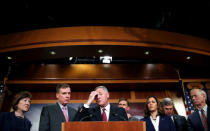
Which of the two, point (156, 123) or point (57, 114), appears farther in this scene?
point (156, 123)

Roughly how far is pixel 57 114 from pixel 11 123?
A: 0.67m

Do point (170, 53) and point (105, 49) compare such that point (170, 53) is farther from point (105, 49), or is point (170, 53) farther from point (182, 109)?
point (182, 109)

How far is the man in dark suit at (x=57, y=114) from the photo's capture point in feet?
7.63

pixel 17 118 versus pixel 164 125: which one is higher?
pixel 17 118

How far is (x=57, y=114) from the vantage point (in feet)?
7.90

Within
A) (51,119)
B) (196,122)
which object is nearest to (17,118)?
(51,119)

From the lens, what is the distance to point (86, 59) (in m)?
6.24

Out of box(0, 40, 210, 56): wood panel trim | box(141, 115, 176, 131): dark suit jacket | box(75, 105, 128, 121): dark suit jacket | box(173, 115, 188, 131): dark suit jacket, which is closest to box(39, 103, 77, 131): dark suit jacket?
box(75, 105, 128, 121): dark suit jacket

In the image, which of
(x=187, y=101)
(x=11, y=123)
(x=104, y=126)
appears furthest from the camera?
(x=187, y=101)

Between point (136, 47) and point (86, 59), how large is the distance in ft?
7.52

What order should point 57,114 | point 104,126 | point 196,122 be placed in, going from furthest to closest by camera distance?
point 196,122 < point 57,114 < point 104,126

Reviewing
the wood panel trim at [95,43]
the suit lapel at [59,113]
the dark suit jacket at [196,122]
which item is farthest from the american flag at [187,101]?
the suit lapel at [59,113]

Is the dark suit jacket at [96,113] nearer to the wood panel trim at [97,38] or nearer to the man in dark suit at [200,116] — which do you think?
the man in dark suit at [200,116]

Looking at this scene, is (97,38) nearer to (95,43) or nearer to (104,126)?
(95,43)
